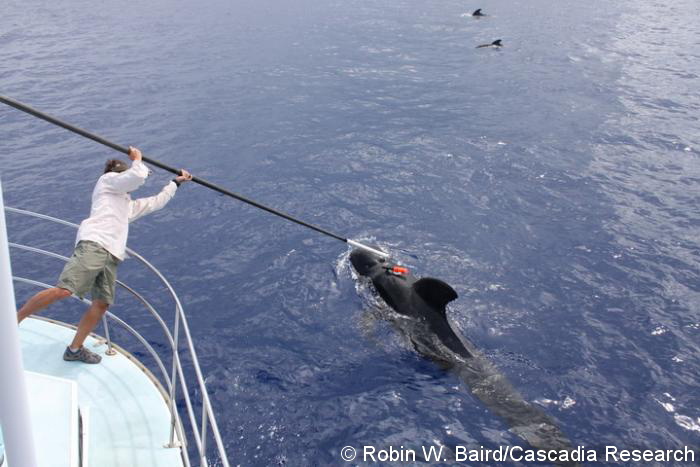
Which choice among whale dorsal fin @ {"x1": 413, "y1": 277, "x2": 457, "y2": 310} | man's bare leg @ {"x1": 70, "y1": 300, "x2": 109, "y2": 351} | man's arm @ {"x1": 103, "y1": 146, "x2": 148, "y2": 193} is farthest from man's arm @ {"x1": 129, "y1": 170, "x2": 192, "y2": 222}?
whale dorsal fin @ {"x1": 413, "y1": 277, "x2": 457, "y2": 310}

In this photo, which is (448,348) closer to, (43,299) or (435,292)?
(435,292)

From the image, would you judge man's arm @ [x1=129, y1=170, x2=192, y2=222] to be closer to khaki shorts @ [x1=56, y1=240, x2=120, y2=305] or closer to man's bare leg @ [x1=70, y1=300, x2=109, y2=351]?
khaki shorts @ [x1=56, y1=240, x2=120, y2=305]

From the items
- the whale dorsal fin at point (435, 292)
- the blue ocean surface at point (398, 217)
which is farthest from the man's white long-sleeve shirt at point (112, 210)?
the whale dorsal fin at point (435, 292)

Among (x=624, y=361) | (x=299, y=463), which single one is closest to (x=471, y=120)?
(x=624, y=361)

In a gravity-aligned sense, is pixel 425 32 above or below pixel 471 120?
above

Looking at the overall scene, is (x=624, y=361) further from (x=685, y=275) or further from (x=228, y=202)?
(x=228, y=202)

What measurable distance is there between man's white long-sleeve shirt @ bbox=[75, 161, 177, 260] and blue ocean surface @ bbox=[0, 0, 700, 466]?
10.9 feet

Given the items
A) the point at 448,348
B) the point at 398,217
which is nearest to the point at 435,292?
the point at 448,348

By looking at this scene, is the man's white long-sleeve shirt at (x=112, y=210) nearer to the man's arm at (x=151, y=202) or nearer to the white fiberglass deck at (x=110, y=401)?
the man's arm at (x=151, y=202)

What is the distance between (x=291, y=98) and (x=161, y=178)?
9.75 m

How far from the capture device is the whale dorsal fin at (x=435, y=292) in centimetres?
1016

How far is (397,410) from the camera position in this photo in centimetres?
918

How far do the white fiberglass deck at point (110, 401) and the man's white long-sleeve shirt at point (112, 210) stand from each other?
1761 mm

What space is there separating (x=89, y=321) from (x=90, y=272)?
760 millimetres
